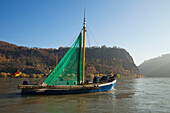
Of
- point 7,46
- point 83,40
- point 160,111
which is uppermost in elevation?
point 7,46

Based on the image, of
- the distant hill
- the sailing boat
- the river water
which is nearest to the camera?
the river water

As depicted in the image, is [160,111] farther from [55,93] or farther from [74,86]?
[55,93]

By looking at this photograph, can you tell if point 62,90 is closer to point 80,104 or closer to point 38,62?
point 80,104

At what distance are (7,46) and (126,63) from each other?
14453 centimetres

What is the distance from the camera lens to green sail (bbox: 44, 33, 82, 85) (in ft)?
80.8

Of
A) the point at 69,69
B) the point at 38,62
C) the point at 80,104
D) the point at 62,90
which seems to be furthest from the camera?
the point at 38,62

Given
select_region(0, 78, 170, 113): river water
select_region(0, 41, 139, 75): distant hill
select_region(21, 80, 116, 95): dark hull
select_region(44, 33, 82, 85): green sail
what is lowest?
select_region(0, 78, 170, 113): river water

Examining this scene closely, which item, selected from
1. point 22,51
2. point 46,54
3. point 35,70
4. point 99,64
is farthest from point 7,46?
point 99,64

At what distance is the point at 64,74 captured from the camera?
25625 mm

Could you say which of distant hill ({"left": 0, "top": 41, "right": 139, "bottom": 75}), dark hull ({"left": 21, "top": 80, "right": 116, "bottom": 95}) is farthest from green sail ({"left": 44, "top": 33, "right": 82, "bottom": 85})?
distant hill ({"left": 0, "top": 41, "right": 139, "bottom": 75})

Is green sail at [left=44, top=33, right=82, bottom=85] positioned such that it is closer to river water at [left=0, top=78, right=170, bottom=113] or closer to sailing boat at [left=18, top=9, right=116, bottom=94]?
sailing boat at [left=18, top=9, right=116, bottom=94]

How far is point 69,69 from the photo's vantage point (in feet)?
85.9

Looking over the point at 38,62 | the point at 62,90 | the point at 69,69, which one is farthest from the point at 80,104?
the point at 38,62

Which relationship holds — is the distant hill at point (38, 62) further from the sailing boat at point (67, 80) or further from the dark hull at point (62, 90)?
the dark hull at point (62, 90)
